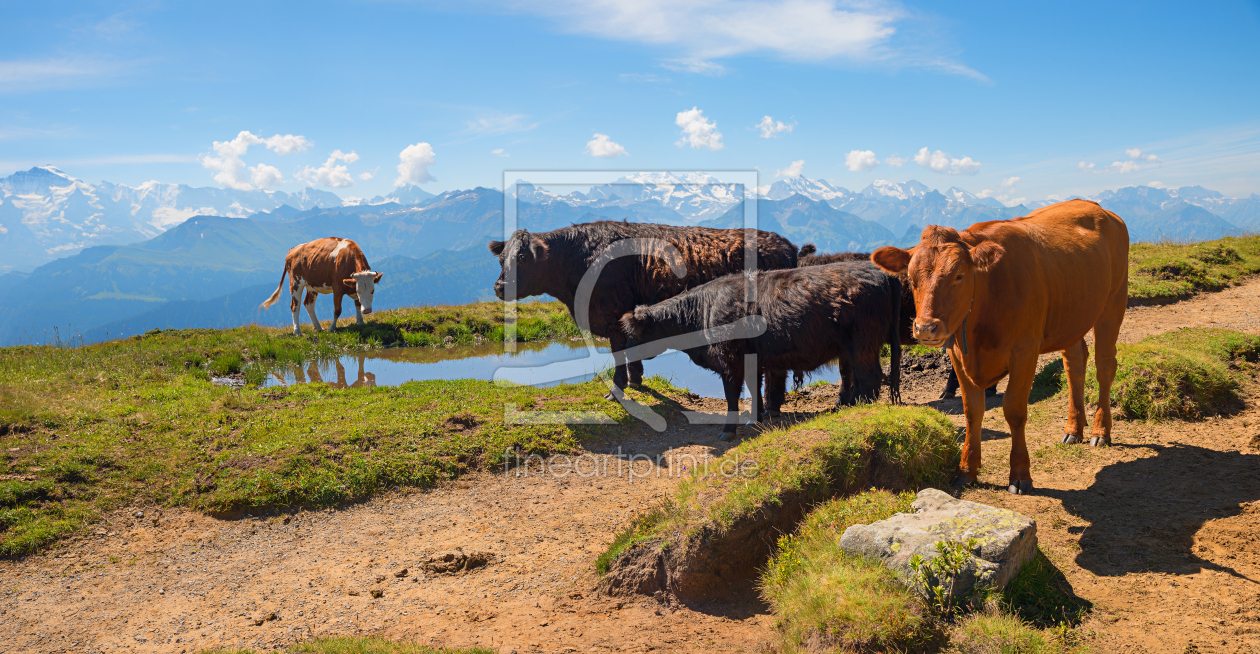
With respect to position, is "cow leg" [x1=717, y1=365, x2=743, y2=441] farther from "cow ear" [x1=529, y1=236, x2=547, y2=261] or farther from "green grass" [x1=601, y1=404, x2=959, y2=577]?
"cow ear" [x1=529, y1=236, x2=547, y2=261]

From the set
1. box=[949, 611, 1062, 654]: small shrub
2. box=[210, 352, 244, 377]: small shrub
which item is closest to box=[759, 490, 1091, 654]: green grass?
box=[949, 611, 1062, 654]: small shrub

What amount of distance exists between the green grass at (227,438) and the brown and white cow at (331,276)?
8331mm

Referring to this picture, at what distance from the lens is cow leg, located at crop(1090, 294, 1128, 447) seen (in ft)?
22.4

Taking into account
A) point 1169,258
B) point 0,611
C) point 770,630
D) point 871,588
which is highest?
point 1169,258

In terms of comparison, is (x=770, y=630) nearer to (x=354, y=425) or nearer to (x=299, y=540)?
(x=299, y=540)

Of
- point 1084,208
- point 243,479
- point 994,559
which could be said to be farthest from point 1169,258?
point 243,479

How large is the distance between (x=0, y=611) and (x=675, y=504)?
19.7 feet

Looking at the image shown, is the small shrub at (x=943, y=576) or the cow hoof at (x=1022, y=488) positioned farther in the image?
the cow hoof at (x=1022, y=488)

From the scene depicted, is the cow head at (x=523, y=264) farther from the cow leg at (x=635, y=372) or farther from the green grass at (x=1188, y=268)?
the green grass at (x=1188, y=268)

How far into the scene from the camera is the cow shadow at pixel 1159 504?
4641 mm

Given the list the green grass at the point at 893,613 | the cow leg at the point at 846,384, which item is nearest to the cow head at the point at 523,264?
the cow leg at the point at 846,384

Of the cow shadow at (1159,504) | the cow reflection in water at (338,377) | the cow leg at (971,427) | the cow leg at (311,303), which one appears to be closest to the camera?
the cow shadow at (1159,504)

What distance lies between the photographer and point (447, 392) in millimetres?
11023

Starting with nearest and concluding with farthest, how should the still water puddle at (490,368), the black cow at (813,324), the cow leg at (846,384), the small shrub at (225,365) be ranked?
the black cow at (813,324), the cow leg at (846,384), the still water puddle at (490,368), the small shrub at (225,365)
